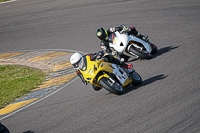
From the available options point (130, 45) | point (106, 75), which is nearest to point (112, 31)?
point (130, 45)

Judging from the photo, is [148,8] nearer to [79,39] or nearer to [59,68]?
[79,39]

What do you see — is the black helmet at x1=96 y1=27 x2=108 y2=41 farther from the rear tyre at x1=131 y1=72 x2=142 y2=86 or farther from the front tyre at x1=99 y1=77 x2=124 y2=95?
the front tyre at x1=99 y1=77 x2=124 y2=95

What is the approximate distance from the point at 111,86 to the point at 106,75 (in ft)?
1.02

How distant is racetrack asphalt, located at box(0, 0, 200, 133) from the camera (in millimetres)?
6324

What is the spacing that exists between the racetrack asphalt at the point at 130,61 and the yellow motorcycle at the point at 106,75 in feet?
0.88

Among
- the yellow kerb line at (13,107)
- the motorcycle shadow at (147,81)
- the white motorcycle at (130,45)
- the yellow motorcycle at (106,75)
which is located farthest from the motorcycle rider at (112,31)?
the yellow kerb line at (13,107)

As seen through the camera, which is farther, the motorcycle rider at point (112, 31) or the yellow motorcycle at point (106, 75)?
the motorcycle rider at point (112, 31)

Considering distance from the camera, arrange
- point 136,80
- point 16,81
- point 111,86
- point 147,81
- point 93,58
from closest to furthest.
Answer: point 111,86 → point 93,58 → point 136,80 → point 147,81 → point 16,81

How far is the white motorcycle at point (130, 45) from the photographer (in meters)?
10.4

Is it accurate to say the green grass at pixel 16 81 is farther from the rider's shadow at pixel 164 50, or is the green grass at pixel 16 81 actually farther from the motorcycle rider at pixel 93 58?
the rider's shadow at pixel 164 50

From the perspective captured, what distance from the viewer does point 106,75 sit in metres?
7.80

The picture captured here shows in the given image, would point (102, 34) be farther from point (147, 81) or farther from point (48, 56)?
point (48, 56)

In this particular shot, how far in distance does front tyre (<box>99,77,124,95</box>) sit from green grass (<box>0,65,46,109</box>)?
13.0 ft

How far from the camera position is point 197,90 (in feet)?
22.6
